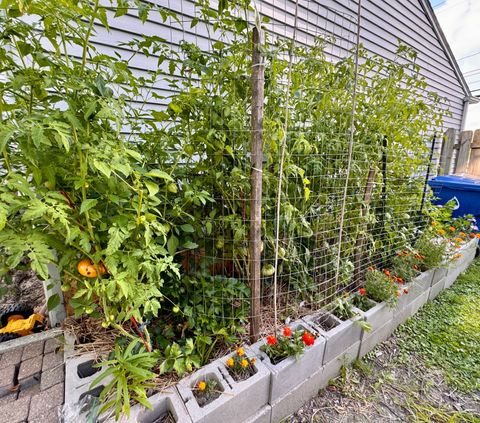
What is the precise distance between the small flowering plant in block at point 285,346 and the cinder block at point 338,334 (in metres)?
0.17

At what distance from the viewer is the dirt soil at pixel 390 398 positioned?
1.30 metres

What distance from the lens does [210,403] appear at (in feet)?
3.21

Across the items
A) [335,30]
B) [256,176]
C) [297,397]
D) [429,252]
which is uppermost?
[335,30]

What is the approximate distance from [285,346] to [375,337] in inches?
35.3

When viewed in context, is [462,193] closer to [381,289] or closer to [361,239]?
[361,239]

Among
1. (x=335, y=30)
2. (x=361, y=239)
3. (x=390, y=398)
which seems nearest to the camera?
(x=390, y=398)

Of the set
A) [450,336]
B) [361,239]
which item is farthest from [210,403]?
[450,336]

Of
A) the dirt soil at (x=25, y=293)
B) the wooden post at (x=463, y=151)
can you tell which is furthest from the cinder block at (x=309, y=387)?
the wooden post at (x=463, y=151)

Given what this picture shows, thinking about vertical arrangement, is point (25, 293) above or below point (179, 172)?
below

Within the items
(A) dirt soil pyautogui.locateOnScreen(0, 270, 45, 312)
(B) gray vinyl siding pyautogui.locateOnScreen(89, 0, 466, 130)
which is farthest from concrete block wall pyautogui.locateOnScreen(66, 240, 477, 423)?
(B) gray vinyl siding pyautogui.locateOnScreen(89, 0, 466, 130)

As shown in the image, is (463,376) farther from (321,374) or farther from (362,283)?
(321,374)

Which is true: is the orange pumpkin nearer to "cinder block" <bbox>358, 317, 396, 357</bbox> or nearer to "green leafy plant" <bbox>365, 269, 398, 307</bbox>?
"cinder block" <bbox>358, 317, 396, 357</bbox>

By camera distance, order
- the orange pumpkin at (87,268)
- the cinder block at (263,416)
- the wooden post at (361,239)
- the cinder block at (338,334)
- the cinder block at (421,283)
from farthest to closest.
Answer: the cinder block at (421,283)
the wooden post at (361,239)
the cinder block at (338,334)
the cinder block at (263,416)
the orange pumpkin at (87,268)

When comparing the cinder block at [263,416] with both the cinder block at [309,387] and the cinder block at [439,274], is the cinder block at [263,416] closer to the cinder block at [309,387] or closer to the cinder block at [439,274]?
the cinder block at [309,387]
